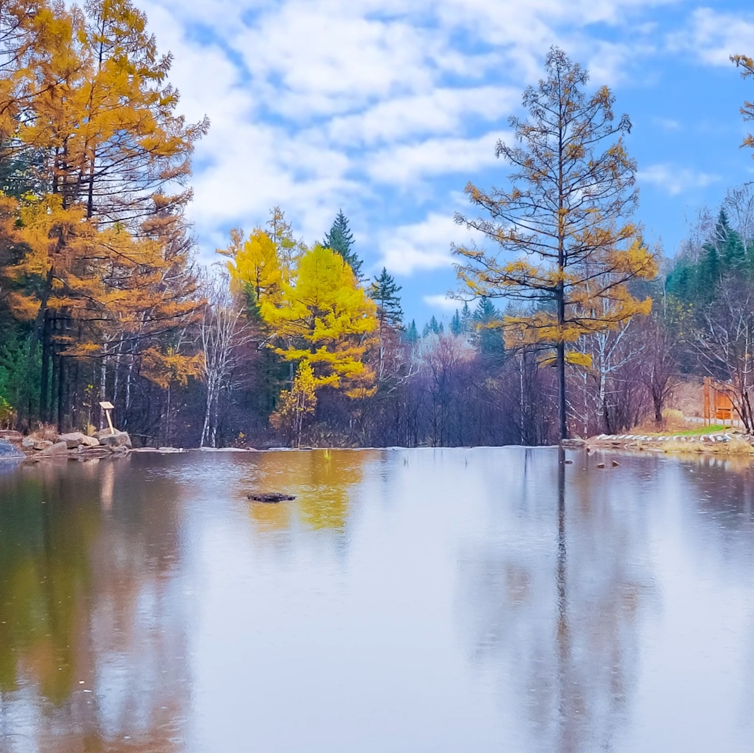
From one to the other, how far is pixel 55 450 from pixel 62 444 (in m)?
0.21

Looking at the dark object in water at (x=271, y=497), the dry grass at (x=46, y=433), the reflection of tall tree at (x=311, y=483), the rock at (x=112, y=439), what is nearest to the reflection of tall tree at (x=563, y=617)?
the reflection of tall tree at (x=311, y=483)

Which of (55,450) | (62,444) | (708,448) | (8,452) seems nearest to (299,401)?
Result: (62,444)

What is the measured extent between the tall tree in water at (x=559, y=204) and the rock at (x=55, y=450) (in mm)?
10447

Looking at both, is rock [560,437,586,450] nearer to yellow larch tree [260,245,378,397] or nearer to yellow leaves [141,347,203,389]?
yellow leaves [141,347,203,389]

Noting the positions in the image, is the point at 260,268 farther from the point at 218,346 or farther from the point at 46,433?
the point at 46,433

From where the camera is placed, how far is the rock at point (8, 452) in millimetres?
15695

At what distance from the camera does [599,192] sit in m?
20.9

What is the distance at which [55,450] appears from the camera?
56.0 feet

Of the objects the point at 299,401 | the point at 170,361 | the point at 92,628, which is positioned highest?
the point at 170,361

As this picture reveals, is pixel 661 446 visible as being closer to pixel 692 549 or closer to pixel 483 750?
pixel 692 549

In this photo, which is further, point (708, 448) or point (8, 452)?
point (708, 448)

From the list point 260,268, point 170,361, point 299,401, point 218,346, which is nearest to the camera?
point 170,361

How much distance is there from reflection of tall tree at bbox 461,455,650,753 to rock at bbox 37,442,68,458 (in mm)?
12013

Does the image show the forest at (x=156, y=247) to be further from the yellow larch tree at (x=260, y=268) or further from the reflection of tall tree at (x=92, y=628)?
the reflection of tall tree at (x=92, y=628)
